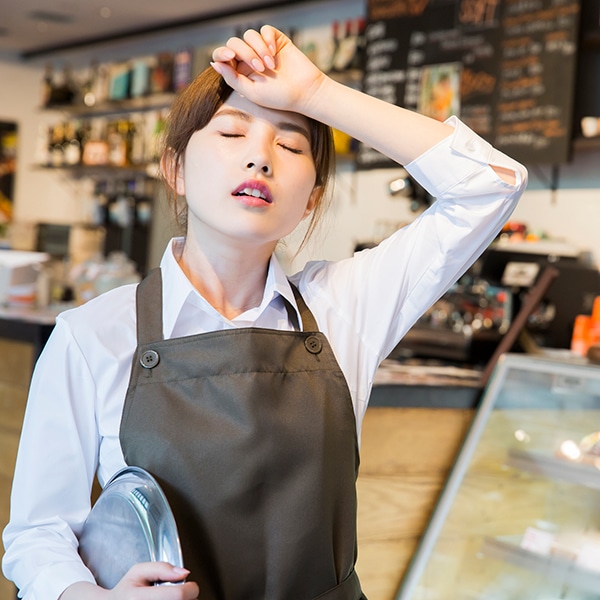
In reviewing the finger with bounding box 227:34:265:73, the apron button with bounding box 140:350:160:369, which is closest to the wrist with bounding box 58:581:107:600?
the apron button with bounding box 140:350:160:369

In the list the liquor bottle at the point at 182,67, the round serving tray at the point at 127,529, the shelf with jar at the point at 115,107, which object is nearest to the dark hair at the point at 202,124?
the round serving tray at the point at 127,529

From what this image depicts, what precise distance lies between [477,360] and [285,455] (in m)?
2.27

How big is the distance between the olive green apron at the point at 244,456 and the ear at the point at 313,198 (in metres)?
0.22

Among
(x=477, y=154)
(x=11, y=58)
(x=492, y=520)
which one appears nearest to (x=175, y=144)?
(x=477, y=154)

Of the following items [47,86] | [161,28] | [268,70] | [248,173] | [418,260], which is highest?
[161,28]

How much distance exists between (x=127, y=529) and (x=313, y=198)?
0.56 m

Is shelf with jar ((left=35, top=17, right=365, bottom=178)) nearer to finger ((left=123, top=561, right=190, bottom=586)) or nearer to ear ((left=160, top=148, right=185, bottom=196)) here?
ear ((left=160, top=148, right=185, bottom=196))

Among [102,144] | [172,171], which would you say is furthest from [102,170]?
[172,171]

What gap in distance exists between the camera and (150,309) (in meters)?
1.21

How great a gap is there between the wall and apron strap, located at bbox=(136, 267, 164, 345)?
11.8 inches

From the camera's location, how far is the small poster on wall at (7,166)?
28.7 ft

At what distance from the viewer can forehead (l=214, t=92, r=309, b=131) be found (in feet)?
3.96

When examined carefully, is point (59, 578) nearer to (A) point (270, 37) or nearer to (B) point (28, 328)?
(A) point (270, 37)

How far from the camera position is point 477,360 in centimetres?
331
